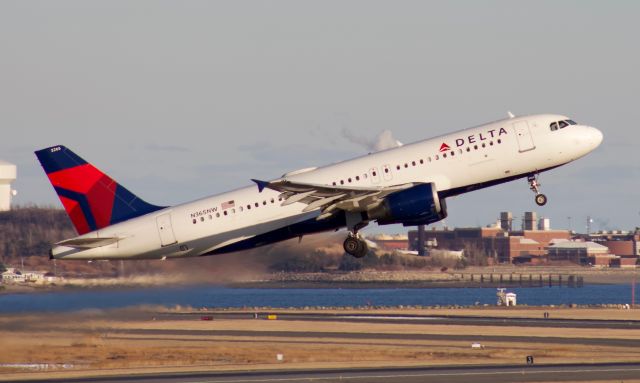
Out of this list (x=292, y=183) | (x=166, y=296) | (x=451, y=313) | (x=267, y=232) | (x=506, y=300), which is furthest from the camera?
(x=506, y=300)

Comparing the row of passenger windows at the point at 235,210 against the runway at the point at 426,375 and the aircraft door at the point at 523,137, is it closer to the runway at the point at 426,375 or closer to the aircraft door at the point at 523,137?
the runway at the point at 426,375

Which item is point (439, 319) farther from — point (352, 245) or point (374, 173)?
point (374, 173)

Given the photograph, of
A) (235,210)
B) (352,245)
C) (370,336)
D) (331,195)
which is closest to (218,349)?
(370,336)

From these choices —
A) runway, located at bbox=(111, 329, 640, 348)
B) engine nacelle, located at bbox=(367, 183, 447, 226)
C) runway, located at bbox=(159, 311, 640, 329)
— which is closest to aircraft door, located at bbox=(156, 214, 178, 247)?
engine nacelle, located at bbox=(367, 183, 447, 226)

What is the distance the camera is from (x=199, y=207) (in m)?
64.9

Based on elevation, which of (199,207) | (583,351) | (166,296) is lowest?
(583,351)

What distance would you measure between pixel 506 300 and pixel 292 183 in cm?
7661

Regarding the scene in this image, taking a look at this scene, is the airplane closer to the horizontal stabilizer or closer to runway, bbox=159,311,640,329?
the horizontal stabilizer

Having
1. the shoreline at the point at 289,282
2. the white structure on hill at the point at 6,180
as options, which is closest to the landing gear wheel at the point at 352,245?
the shoreline at the point at 289,282

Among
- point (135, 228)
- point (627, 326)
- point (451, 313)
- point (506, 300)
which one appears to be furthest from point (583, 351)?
point (506, 300)

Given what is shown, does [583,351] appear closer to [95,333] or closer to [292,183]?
[292,183]

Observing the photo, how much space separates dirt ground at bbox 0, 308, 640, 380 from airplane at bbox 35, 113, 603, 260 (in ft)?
22.5

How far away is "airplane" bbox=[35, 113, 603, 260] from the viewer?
62.7m

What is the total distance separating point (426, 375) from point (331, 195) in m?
10.2
